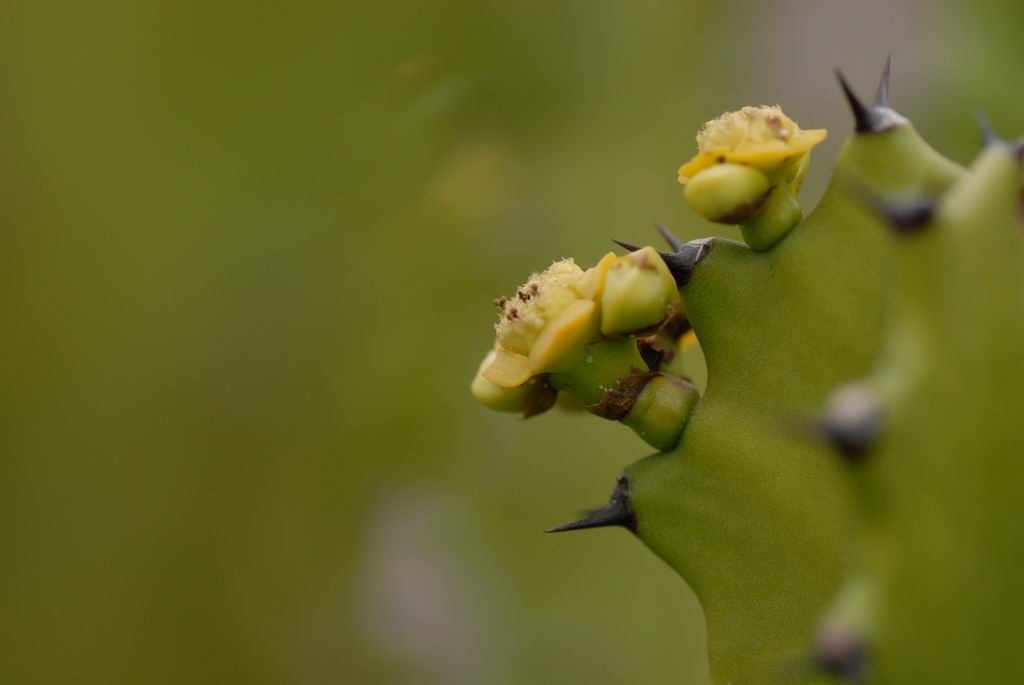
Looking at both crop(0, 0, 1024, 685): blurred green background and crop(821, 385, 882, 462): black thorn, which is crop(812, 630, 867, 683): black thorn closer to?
crop(821, 385, 882, 462): black thorn

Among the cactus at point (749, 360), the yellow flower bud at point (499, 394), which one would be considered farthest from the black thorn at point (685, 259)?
the yellow flower bud at point (499, 394)

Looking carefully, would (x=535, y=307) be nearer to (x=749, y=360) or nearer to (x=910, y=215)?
(x=749, y=360)

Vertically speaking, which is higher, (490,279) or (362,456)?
(490,279)

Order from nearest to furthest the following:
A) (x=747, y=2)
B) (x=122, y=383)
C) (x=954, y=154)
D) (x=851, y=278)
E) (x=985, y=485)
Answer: (x=985, y=485) < (x=851, y=278) < (x=122, y=383) < (x=954, y=154) < (x=747, y=2)

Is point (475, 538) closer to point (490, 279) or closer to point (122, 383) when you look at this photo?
point (490, 279)

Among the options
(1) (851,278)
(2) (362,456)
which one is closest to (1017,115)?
(2) (362,456)

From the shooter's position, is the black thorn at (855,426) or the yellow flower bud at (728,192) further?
the yellow flower bud at (728,192)

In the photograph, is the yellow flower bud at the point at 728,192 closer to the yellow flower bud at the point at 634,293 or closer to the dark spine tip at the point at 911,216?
the yellow flower bud at the point at 634,293
